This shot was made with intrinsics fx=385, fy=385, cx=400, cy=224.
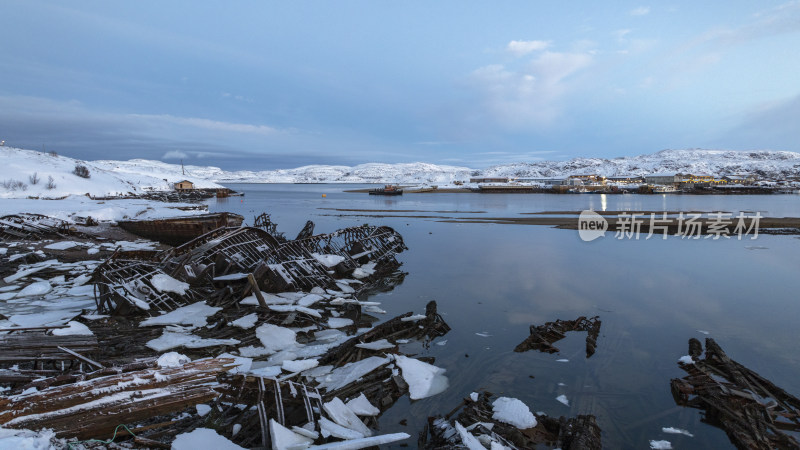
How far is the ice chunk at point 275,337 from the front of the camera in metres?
9.06

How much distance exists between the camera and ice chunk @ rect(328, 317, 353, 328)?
10797 mm

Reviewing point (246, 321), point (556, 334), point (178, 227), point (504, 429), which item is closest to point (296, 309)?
point (246, 321)

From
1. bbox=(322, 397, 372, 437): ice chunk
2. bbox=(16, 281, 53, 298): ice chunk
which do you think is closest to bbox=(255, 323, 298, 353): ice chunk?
bbox=(322, 397, 372, 437): ice chunk

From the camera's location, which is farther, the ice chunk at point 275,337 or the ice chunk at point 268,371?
the ice chunk at point 275,337

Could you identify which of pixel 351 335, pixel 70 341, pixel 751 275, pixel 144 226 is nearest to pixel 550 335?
pixel 351 335

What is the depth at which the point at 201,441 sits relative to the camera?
4.99 m

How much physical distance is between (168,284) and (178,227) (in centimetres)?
1715

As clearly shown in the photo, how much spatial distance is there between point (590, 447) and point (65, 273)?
18087 mm

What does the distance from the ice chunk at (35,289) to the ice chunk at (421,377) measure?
12196 millimetres

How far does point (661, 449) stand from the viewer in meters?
6.04

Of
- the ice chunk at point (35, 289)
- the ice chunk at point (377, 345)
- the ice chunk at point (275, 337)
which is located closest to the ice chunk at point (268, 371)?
the ice chunk at point (275, 337)

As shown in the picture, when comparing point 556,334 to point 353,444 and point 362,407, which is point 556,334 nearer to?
point 362,407

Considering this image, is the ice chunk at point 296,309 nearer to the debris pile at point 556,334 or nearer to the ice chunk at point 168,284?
the ice chunk at point 168,284

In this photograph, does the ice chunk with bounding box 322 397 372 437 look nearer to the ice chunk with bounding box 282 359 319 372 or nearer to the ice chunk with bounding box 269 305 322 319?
the ice chunk with bounding box 282 359 319 372
